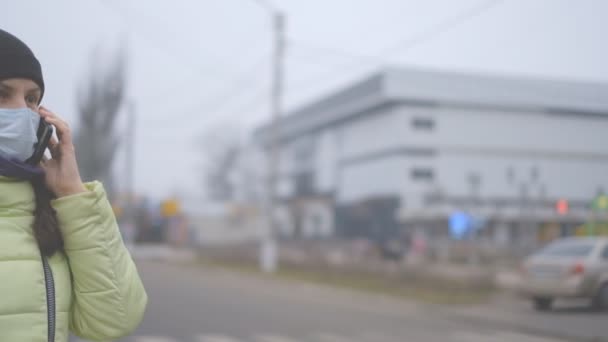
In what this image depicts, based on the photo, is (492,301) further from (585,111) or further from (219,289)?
(219,289)

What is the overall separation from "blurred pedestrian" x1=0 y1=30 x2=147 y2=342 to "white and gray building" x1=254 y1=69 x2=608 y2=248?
19786 mm

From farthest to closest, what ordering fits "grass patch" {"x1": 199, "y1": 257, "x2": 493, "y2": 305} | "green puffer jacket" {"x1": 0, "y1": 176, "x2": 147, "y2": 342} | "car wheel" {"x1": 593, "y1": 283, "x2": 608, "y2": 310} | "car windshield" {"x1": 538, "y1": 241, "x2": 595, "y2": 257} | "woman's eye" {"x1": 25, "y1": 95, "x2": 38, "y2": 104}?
1. "grass patch" {"x1": 199, "y1": 257, "x2": 493, "y2": 305}
2. "car windshield" {"x1": 538, "y1": 241, "x2": 595, "y2": 257}
3. "car wheel" {"x1": 593, "y1": 283, "x2": 608, "y2": 310}
4. "woman's eye" {"x1": 25, "y1": 95, "x2": 38, "y2": 104}
5. "green puffer jacket" {"x1": 0, "y1": 176, "x2": 147, "y2": 342}

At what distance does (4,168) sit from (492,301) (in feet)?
58.6

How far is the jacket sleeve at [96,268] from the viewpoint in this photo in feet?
6.55

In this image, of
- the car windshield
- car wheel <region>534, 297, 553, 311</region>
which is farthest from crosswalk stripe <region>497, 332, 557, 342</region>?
the car windshield

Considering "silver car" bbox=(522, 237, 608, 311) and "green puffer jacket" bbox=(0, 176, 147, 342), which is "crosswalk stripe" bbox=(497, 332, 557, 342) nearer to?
"silver car" bbox=(522, 237, 608, 311)

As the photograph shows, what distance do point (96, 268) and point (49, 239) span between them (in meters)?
0.15

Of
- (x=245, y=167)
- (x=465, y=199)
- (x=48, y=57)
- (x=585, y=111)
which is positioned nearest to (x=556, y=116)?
(x=585, y=111)

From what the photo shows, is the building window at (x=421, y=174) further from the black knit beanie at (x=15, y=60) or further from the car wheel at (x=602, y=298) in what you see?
the black knit beanie at (x=15, y=60)

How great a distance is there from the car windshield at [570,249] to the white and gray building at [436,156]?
451 centimetres

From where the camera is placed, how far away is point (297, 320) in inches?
544

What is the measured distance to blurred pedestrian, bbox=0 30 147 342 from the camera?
6.06ft

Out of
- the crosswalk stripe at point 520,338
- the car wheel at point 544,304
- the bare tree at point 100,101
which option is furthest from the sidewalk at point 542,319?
the bare tree at point 100,101

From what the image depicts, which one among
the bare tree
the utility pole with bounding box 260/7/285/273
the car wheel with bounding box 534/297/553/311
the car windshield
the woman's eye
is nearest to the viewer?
the woman's eye
